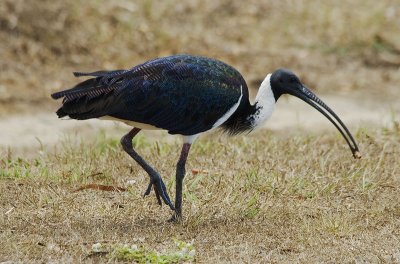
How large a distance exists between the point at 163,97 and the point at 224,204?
910mm

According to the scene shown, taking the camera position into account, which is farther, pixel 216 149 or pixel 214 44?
pixel 214 44

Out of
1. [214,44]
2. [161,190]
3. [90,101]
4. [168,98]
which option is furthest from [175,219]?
[214,44]

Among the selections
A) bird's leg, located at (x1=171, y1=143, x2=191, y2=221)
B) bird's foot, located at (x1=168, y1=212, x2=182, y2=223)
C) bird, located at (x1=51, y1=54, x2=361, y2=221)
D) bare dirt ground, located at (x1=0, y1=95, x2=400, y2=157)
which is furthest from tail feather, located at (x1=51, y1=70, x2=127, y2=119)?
bare dirt ground, located at (x1=0, y1=95, x2=400, y2=157)

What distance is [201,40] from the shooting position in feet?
43.0

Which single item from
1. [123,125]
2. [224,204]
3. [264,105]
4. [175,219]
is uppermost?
[123,125]

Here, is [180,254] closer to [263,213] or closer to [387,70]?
[263,213]

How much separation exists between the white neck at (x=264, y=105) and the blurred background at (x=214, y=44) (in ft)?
13.1

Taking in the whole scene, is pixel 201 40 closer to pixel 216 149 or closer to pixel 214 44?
pixel 214 44

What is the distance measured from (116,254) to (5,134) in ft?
16.0

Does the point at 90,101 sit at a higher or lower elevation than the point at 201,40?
lower

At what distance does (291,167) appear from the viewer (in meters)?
7.55

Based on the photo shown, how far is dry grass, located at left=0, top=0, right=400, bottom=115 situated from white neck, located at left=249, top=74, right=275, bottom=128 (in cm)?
510

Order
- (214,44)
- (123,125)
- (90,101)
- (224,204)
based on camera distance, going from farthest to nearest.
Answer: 1. (214,44)
2. (123,125)
3. (224,204)
4. (90,101)

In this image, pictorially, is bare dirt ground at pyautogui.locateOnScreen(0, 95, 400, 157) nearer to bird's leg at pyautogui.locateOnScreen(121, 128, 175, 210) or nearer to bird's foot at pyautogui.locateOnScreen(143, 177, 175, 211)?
bird's leg at pyautogui.locateOnScreen(121, 128, 175, 210)
